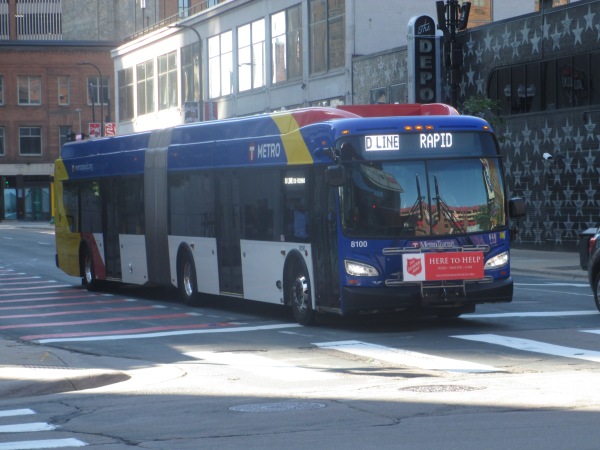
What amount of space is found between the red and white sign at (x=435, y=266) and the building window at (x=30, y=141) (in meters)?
86.9

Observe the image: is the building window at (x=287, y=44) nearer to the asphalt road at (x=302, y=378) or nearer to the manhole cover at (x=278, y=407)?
the asphalt road at (x=302, y=378)

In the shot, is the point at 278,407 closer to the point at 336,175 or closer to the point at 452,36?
the point at 336,175

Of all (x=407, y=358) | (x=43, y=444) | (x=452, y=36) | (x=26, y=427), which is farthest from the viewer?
(x=452, y=36)

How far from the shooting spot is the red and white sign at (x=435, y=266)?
56.5ft

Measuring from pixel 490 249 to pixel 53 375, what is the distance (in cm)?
683

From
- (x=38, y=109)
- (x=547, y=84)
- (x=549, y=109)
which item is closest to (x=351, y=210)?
(x=549, y=109)

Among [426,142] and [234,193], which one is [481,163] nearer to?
[426,142]

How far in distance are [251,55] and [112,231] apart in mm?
34187

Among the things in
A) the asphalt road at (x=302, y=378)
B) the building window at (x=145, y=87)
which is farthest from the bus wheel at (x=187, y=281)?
the building window at (x=145, y=87)

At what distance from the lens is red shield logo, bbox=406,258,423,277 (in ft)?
56.5

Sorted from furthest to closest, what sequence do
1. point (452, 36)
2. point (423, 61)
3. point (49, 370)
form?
point (423, 61) < point (452, 36) < point (49, 370)

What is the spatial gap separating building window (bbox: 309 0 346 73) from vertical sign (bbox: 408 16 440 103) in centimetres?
741

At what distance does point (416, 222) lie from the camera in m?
17.3

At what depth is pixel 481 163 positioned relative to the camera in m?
17.9
